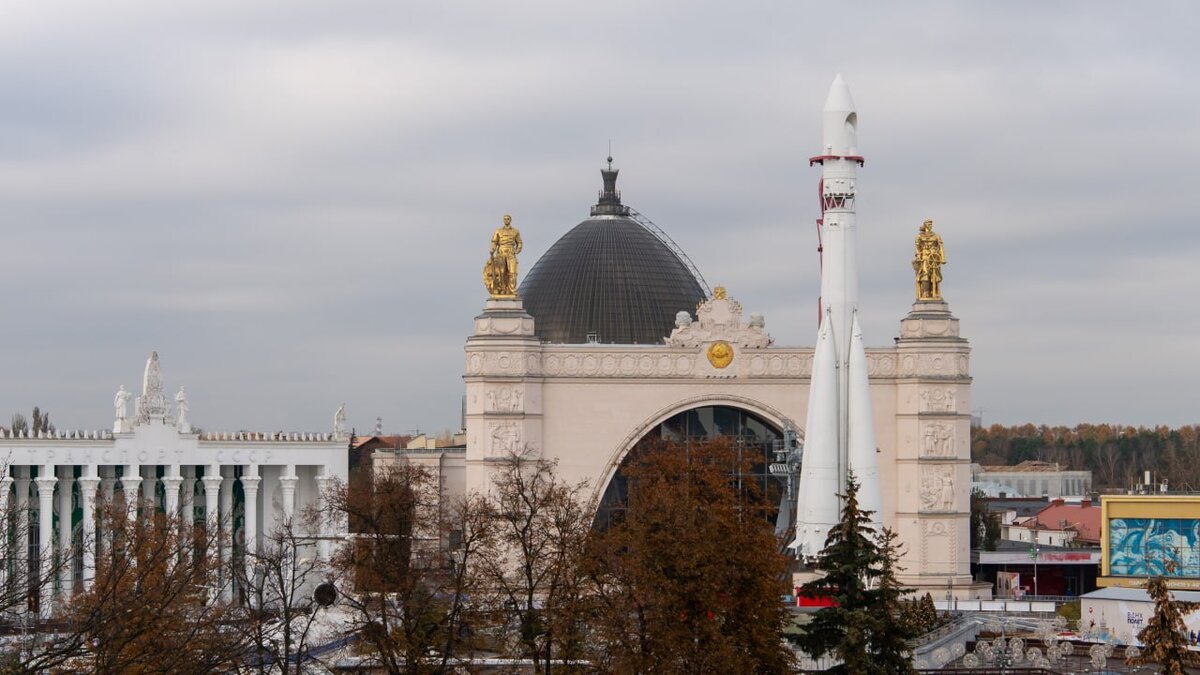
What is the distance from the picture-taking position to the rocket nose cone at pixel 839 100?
221ft

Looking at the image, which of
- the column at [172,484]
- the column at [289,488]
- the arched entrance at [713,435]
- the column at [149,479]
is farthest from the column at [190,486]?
the arched entrance at [713,435]

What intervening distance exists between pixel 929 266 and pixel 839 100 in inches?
317

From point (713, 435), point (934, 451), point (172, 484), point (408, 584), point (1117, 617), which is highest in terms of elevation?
point (713, 435)

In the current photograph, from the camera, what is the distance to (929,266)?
7250 cm

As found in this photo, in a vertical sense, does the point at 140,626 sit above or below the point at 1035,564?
above

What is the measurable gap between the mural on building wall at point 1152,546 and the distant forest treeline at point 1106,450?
63.5 metres

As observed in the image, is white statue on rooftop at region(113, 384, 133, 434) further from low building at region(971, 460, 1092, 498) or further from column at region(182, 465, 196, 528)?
low building at region(971, 460, 1092, 498)

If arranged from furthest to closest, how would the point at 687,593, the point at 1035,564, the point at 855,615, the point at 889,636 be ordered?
the point at 1035,564
the point at 889,636
the point at 855,615
the point at 687,593

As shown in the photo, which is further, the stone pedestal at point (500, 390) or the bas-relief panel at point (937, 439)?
the bas-relief panel at point (937, 439)

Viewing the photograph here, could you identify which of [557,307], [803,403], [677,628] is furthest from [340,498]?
[557,307]

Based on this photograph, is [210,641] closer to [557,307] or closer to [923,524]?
A: [923,524]

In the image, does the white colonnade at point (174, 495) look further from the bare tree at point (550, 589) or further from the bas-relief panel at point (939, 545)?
the bas-relief panel at point (939, 545)

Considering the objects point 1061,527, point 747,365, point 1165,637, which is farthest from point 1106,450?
point 1165,637

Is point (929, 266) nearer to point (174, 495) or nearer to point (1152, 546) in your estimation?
point (1152, 546)
